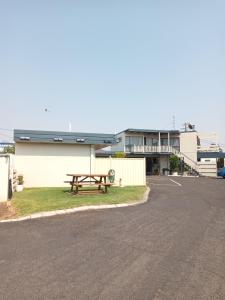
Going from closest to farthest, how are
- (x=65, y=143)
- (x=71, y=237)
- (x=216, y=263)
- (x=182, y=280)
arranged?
(x=182, y=280) < (x=216, y=263) < (x=71, y=237) < (x=65, y=143)

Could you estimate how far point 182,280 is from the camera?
461cm

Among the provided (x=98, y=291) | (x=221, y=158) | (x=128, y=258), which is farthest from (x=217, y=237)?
(x=221, y=158)

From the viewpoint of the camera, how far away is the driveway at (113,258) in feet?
14.0

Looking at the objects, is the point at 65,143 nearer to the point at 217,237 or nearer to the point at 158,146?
the point at 217,237

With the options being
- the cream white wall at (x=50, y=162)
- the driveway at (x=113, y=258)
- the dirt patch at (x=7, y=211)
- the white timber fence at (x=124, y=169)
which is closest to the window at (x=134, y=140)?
the white timber fence at (x=124, y=169)

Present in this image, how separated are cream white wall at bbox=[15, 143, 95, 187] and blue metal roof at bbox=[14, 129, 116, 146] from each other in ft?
2.16

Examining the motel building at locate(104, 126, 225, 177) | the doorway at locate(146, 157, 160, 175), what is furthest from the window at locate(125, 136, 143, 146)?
the doorway at locate(146, 157, 160, 175)

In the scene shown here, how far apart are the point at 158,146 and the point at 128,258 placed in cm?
3831

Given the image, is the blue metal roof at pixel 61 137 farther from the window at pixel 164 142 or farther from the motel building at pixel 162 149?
the window at pixel 164 142

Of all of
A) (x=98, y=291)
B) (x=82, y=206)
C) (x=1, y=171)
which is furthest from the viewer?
(x=1, y=171)

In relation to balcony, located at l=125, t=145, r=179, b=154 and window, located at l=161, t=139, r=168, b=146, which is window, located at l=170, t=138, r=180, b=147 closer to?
window, located at l=161, t=139, r=168, b=146

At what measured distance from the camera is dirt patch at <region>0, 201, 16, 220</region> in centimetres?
1006

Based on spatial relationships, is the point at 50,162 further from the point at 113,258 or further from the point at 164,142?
the point at 164,142

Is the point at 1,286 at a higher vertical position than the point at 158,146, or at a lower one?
lower
